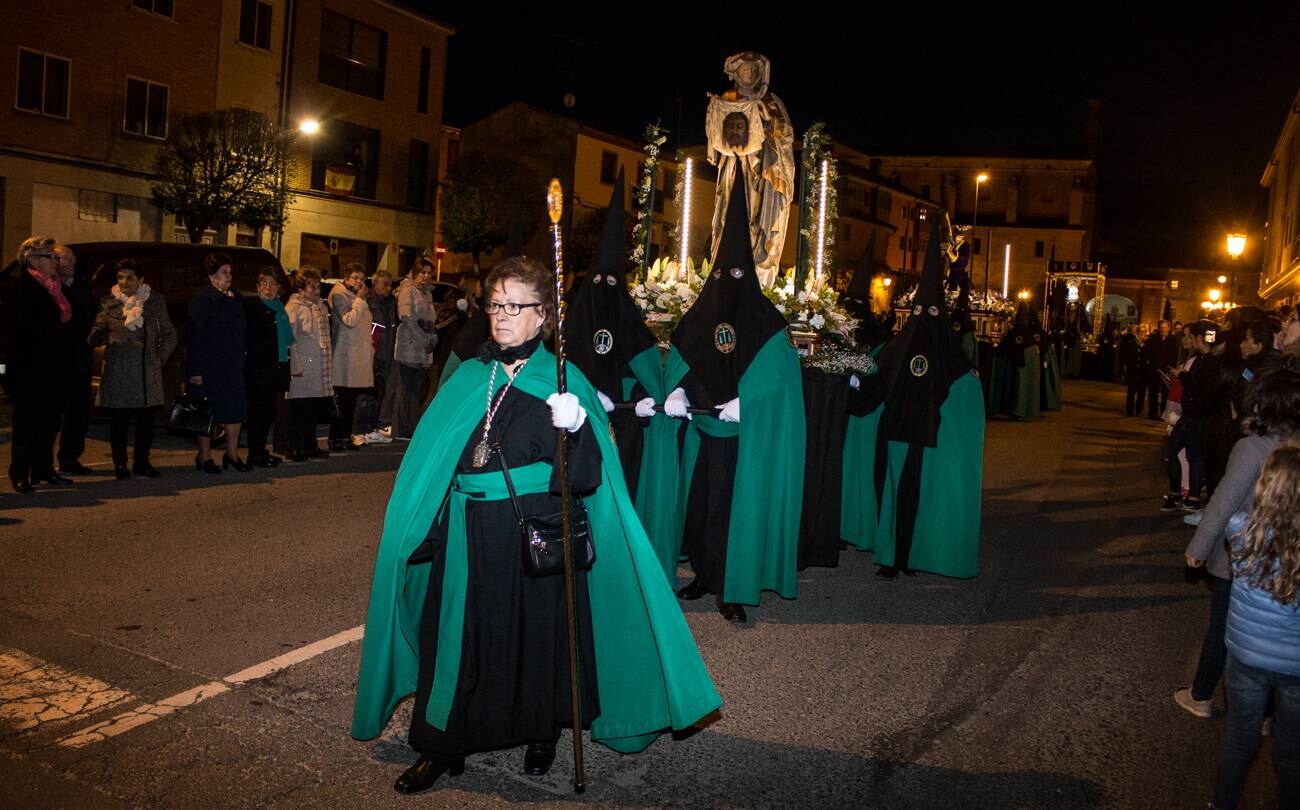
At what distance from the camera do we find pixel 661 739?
16.5 feet

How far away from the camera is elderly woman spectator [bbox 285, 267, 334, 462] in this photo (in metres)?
11.7

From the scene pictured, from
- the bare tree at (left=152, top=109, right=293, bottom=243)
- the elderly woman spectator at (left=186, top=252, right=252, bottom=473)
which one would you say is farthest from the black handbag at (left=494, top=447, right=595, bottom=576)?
the bare tree at (left=152, top=109, right=293, bottom=243)

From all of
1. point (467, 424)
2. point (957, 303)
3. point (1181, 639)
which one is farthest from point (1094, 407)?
point (467, 424)

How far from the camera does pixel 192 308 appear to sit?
34.3ft

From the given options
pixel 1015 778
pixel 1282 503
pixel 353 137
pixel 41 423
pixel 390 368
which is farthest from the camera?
pixel 353 137

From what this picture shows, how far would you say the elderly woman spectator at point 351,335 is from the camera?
12.7m

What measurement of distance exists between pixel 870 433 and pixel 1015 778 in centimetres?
441

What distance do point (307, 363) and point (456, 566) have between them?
26.4 ft

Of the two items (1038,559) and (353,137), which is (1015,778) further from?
(353,137)

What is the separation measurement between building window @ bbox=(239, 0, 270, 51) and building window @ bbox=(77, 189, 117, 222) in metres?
5.84

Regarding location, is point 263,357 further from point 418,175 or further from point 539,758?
point 418,175

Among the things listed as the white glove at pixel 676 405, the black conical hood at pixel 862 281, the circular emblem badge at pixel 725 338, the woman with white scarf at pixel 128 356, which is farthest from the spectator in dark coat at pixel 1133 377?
the woman with white scarf at pixel 128 356

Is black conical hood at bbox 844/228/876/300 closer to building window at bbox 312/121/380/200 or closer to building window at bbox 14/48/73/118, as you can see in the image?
building window at bbox 14/48/73/118

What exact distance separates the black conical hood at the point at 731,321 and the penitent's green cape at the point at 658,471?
453 mm
